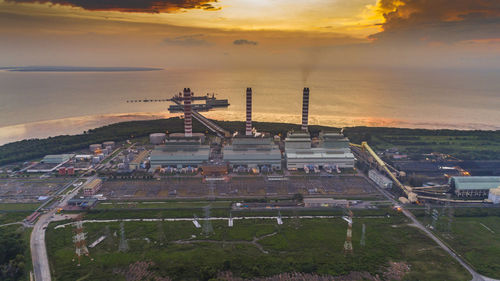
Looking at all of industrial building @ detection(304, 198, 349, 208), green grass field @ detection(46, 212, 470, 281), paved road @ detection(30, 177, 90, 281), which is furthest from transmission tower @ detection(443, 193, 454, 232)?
paved road @ detection(30, 177, 90, 281)

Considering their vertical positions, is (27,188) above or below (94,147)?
below

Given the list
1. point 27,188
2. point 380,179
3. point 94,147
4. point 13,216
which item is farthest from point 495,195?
point 94,147

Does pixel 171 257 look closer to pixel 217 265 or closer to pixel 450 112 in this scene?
pixel 217 265

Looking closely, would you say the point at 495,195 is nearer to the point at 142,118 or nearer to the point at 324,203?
the point at 324,203

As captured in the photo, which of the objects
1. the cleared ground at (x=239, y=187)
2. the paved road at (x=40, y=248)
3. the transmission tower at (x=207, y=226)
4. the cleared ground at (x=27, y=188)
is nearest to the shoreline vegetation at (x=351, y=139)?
the cleared ground at (x=27, y=188)

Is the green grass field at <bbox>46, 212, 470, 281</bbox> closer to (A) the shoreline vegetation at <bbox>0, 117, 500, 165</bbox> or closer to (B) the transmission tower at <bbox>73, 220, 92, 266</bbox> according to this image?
(B) the transmission tower at <bbox>73, 220, 92, 266</bbox>

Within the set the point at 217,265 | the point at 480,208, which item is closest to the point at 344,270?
the point at 217,265
